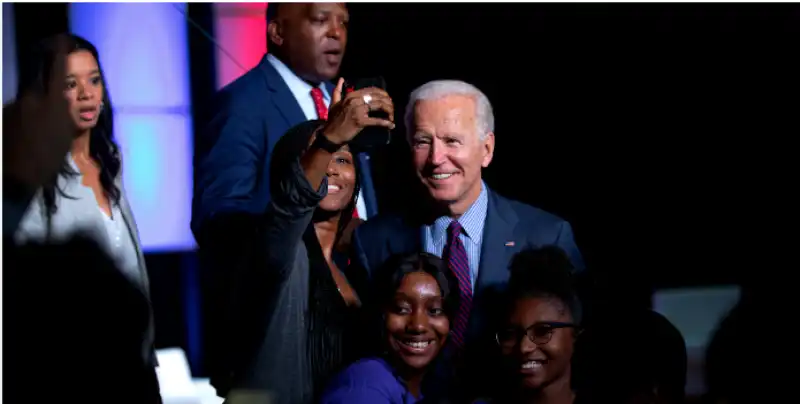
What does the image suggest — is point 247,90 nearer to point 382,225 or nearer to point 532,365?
point 382,225

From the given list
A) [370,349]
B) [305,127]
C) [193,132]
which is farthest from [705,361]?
[193,132]

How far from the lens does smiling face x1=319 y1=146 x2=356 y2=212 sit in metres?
2.91

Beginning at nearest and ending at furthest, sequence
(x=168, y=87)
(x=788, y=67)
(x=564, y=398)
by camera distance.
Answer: (x=564, y=398)
(x=168, y=87)
(x=788, y=67)

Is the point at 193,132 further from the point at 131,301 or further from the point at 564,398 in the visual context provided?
the point at 564,398

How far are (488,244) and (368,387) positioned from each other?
62 centimetres

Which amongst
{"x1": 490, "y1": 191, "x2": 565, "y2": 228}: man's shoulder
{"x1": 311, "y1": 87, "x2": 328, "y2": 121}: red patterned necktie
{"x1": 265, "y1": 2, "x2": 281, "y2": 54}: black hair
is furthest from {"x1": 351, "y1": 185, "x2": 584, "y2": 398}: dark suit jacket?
{"x1": 265, "y1": 2, "x2": 281, "y2": 54}: black hair

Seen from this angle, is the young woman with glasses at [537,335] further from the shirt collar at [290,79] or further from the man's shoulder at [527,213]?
the shirt collar at [290,79]

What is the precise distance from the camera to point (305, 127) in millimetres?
2934

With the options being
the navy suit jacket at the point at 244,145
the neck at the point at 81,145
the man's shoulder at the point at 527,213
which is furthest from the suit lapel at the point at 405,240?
the neck at the point at 81,145

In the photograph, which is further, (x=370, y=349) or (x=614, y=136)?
(x=614, y=136)

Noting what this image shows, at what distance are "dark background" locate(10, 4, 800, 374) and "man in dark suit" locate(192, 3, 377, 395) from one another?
73 millimetres

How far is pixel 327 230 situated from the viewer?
9.67 ft

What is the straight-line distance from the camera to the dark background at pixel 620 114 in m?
3.13

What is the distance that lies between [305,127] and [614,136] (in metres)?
1.06
